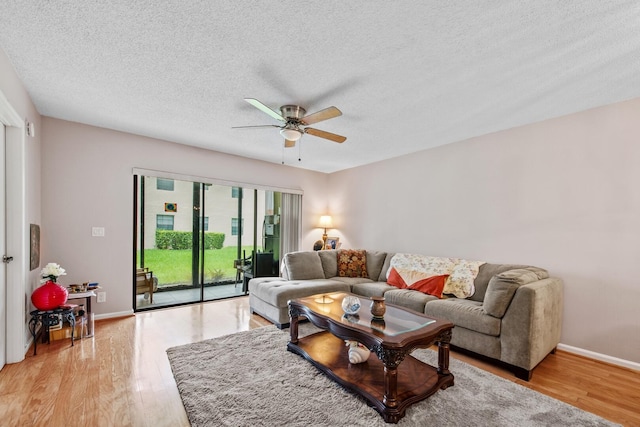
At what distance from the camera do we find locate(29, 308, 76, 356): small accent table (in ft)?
8.87

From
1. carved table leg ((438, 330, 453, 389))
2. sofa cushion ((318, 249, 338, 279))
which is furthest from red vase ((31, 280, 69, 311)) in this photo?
carved table leg ((438, 330, 453, 389))

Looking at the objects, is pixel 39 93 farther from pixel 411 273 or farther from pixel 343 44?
pixel 411 273

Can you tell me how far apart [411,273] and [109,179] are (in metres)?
4.18

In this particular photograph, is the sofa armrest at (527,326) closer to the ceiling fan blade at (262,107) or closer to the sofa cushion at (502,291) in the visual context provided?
the sofa cushion at (502,291)

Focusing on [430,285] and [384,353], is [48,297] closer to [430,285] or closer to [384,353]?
[384,353]

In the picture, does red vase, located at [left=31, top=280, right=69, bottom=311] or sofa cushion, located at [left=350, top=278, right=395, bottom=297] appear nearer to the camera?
red vase, located at [left=31, top=280, right=69, bottom=311]

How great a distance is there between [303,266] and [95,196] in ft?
9.48

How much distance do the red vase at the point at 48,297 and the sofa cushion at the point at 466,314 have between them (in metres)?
3.72

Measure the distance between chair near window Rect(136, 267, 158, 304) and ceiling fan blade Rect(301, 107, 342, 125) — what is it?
3281 mm

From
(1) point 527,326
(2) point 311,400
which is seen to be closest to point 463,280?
(1) point 527,326

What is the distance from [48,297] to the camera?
273 centimetres

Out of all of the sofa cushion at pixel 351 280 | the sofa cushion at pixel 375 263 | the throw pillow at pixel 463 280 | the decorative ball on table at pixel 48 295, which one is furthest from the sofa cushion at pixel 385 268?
the decorative ball on table at pixel 48 295

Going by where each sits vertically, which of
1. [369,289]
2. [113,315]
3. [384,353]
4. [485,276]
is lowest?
[113,315]

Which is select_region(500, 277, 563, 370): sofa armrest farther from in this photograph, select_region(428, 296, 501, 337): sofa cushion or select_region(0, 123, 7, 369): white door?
select_region(0, 123, 7, 369): white door
